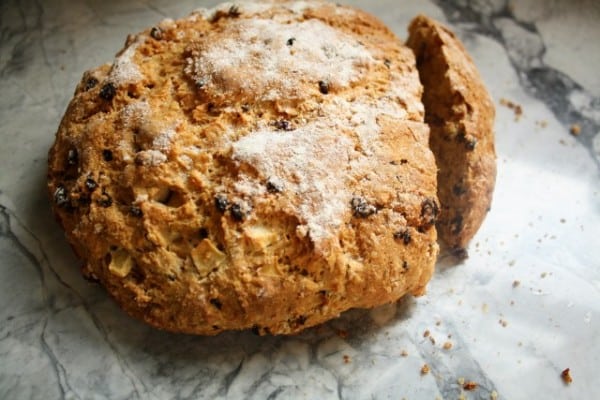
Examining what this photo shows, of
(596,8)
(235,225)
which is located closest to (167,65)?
(235,225)

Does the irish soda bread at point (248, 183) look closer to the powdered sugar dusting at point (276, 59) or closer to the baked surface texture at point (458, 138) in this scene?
the powdered sugar dusting at point (276, 59)

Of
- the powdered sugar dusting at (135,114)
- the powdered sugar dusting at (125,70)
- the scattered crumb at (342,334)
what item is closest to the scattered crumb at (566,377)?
the scattered crumb at (342,334)

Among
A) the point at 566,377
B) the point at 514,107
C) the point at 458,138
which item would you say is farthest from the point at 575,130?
the point at 566,377

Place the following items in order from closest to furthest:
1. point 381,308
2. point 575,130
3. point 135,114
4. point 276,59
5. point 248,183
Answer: point 248,183 → point 135,114 → point 276,59 → point 381,308 → point 575,130

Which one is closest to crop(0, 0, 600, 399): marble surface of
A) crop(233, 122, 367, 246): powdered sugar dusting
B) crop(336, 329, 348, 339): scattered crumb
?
crop(336, 329, 348, 339): scattered crumb

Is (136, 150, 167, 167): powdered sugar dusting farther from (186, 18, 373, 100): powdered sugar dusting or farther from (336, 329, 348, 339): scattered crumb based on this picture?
(336, 329, 348, 339): scattered crumb

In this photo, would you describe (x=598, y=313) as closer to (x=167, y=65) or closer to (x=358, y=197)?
(x=358, y=197)

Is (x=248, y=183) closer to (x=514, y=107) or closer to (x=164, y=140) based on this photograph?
(x=164, y=140)
